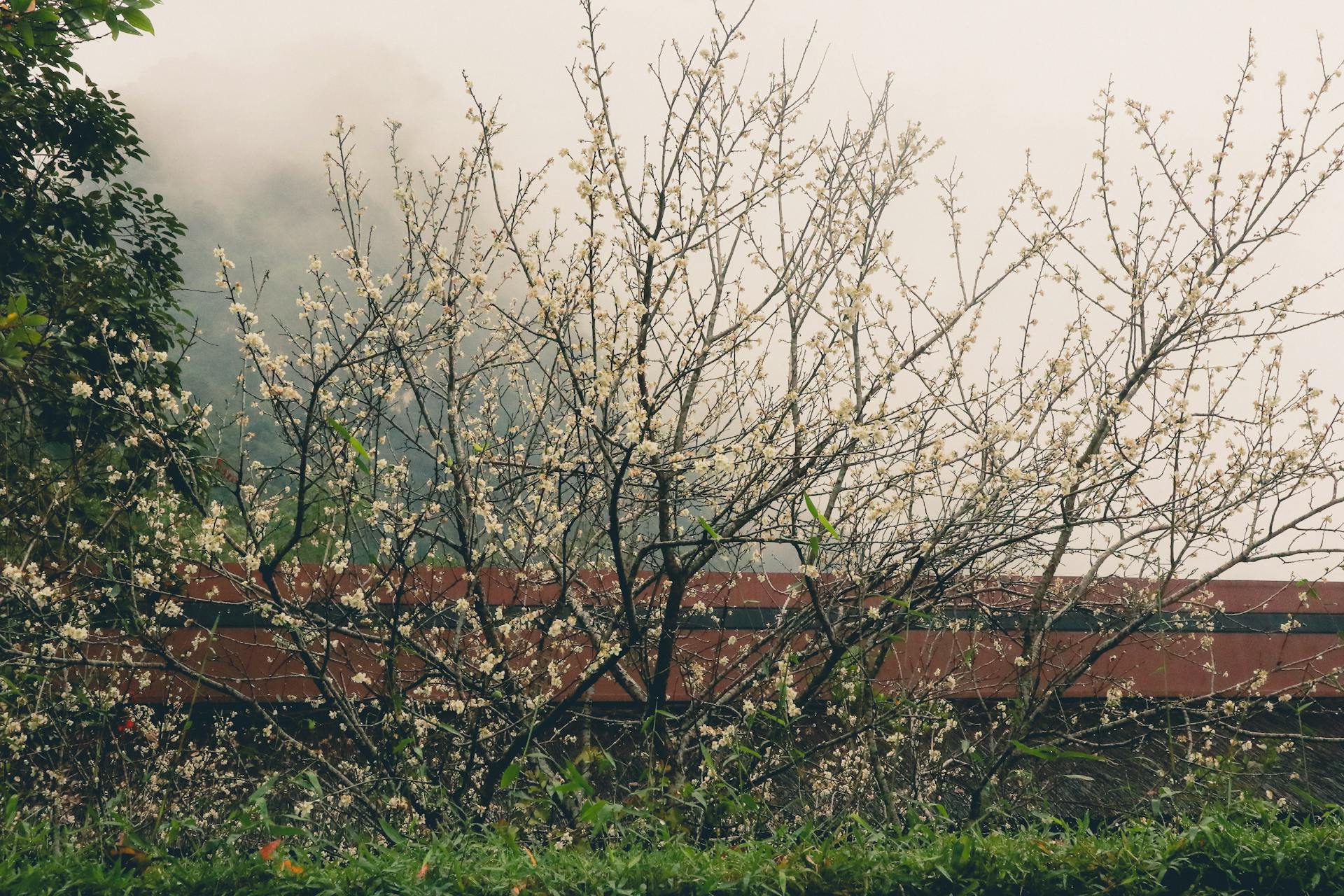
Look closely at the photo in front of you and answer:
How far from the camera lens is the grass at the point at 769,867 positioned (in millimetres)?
2586

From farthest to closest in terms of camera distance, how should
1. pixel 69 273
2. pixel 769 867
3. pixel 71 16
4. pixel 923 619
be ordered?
pixel 69 273, pixel 923 619, pixel 71 16, pixel 769 867

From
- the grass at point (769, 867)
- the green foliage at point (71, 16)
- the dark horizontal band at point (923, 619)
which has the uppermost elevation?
the green foliage at point (71, 16)

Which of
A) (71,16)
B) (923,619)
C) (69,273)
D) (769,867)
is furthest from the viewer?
(69,273)

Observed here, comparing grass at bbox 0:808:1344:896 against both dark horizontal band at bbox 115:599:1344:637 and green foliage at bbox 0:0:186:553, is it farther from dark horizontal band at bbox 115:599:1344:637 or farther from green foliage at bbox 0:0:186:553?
green foliage at bbox 0:0:186:553

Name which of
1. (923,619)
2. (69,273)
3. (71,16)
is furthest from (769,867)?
(69,273)

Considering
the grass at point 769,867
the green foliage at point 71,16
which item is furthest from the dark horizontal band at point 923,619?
the green foliage at point 71,16

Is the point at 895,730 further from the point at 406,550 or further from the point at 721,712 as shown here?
the point at 406,550

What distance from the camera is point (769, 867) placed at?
104 inches

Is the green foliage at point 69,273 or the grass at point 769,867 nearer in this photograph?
the grass at point 769,867

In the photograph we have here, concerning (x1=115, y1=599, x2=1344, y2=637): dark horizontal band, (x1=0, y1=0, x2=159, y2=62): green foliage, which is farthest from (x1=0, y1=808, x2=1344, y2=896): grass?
(x1=0, y1=0, x2=159, y2=62): green foliage

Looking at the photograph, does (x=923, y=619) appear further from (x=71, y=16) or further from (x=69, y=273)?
(x=69, y=273)

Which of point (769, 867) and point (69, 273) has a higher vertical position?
point (69, 273)

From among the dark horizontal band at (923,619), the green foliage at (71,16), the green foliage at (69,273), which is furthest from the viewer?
the green foliage at (69,273)

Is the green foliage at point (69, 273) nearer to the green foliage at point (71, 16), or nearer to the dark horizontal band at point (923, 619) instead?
the dark horizontal band at point (923, 619)
